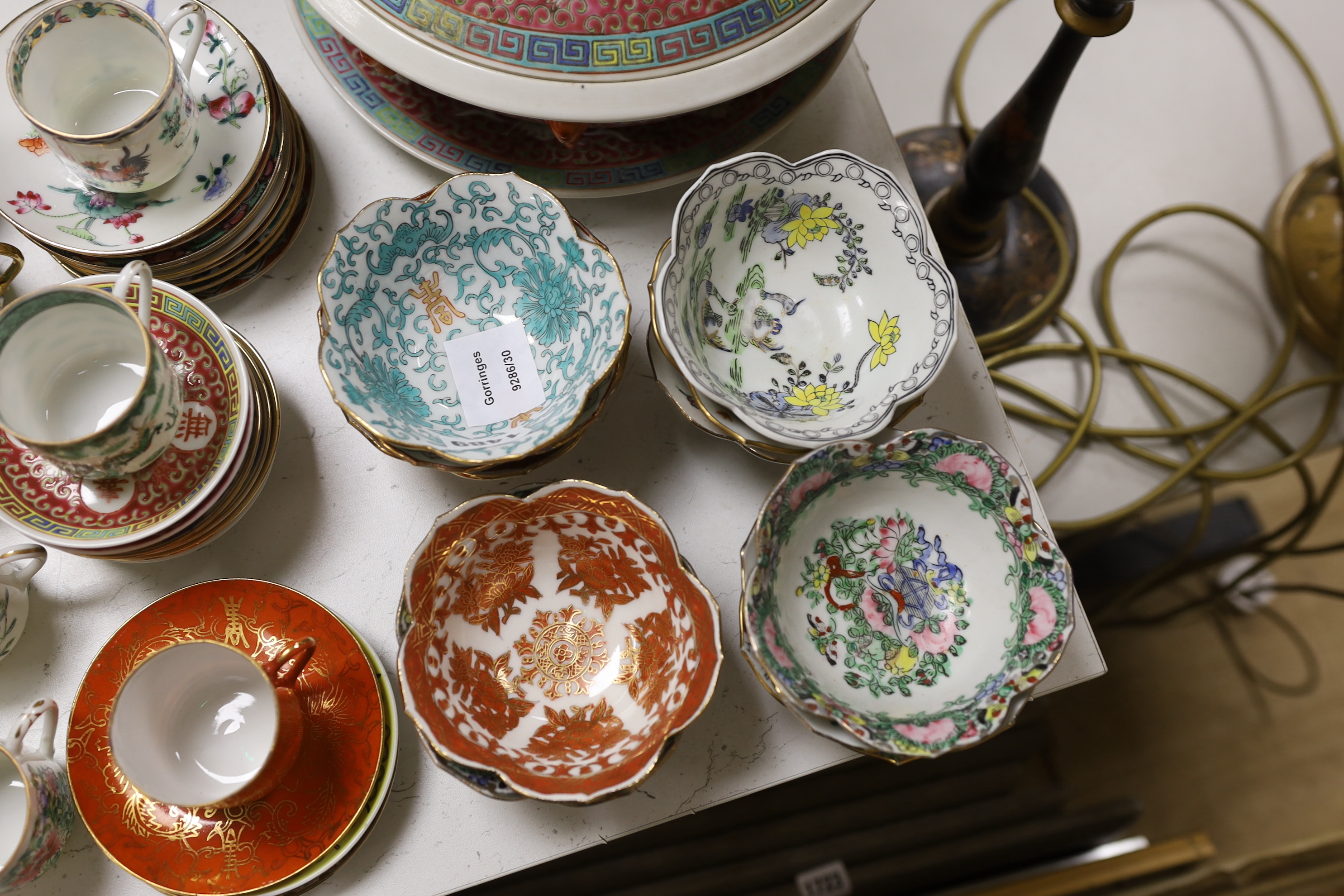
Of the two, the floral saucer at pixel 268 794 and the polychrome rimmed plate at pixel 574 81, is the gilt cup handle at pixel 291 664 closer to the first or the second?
the floral saucer at pixel 268 794

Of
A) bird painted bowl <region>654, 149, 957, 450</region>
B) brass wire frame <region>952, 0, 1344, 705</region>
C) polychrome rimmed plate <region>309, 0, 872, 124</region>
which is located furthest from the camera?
brass wire frame <region>952, 0, 1344, 705</region>

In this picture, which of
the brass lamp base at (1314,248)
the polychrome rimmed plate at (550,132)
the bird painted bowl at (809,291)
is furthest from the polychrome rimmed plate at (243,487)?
the brass lamp base at (1314,248)

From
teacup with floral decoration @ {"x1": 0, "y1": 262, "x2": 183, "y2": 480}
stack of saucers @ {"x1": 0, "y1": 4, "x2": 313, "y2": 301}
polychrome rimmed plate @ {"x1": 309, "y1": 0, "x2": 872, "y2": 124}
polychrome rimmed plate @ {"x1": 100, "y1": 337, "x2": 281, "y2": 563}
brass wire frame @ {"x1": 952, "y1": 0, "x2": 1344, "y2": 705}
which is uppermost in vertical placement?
polychrome rimmed plate @ {"x1": 309, "y1": 0, "x2": 872, "y2": 124}

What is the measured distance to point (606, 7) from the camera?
660 mm

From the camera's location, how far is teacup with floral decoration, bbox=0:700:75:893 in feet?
2.19

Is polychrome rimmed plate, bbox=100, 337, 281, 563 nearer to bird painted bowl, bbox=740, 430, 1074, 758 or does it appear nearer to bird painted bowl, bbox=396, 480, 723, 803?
bird painted bowl, bbox=396, 480, 723, 803

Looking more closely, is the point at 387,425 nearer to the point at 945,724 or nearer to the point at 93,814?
the point at 93,814

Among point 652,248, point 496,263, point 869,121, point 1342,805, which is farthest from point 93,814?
point 1342,805

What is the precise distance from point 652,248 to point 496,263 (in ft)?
0.51

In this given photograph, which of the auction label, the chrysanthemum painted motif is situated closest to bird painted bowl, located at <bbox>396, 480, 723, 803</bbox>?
the chrysanthemum painted motif

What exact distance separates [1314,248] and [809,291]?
109cm

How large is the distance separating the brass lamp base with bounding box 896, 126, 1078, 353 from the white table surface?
0.48 metres

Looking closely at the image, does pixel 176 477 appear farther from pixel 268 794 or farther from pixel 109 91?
pixel 109 91

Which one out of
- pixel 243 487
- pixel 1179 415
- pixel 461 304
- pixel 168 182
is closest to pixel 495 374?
pixel 461 304
